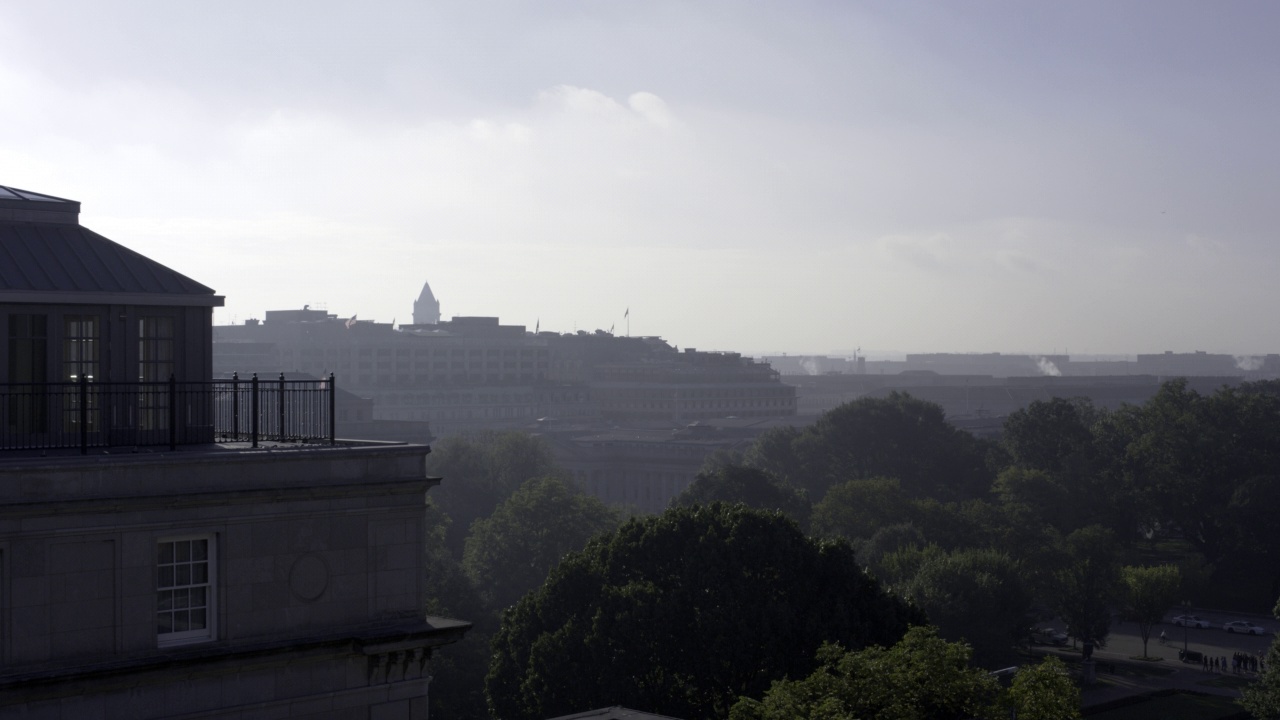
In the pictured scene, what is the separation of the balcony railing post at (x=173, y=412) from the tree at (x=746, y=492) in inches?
3133

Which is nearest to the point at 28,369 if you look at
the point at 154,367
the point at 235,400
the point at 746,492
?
the point at 154,367

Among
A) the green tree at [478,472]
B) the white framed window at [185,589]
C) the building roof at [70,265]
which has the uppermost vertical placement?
the building roof at [70,265]

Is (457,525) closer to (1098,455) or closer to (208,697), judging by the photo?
(1098,455)

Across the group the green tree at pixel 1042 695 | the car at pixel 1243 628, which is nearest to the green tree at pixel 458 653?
the green tree at pixel 1042 695

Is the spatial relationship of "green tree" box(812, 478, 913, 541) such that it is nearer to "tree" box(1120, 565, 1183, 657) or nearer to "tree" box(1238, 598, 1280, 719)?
"tree" box(1120, 565, 1183, 657)

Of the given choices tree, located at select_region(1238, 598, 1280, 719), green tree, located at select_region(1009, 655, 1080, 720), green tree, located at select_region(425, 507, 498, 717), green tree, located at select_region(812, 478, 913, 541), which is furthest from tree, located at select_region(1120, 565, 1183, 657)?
green tree, located at select_region(1009, 655, 1080, 720)

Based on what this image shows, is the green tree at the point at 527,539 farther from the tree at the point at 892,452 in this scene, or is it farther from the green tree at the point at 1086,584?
the green tree at the point at 1086,584

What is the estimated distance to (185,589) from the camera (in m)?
21.1

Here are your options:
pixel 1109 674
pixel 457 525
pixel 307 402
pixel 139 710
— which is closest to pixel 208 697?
pixel 139 710

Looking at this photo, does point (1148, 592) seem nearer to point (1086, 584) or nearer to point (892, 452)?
point (1086, 584)

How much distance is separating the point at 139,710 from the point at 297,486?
388 cm

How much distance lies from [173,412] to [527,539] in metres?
78.6

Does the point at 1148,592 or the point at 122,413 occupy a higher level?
the point at 122,413

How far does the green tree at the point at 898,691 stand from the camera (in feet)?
109
